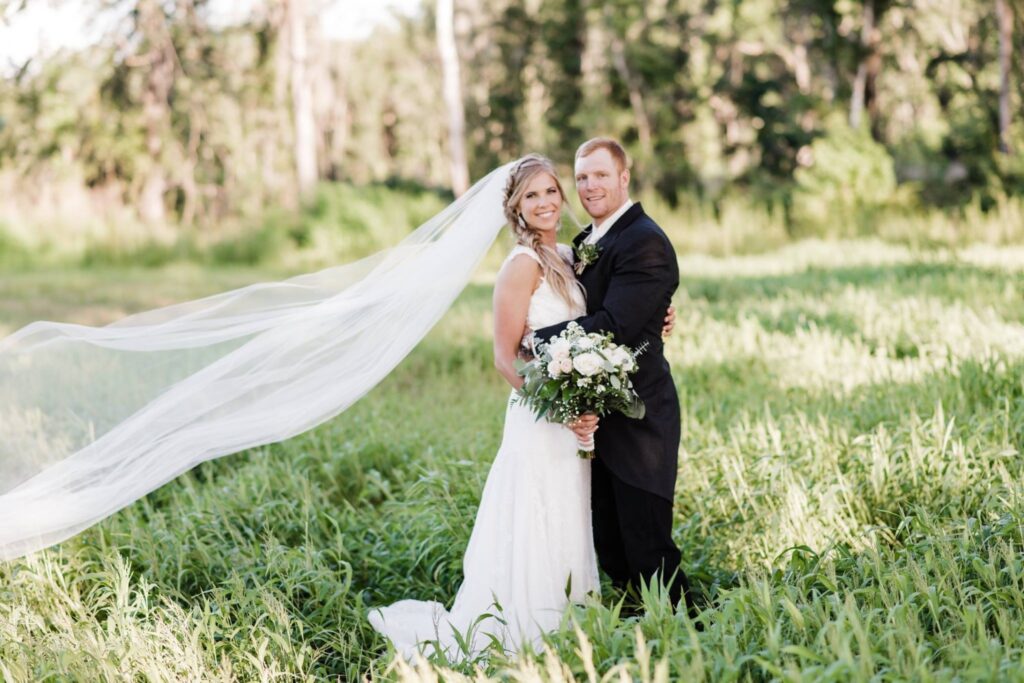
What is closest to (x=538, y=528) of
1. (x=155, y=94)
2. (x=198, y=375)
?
(x=198, y=375)

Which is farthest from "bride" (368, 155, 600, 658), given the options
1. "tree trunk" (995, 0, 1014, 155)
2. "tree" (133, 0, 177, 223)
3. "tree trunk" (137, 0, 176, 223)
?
"tree trunk" (137, 0, 176, 223)

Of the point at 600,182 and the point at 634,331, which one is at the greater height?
the point at 600,182

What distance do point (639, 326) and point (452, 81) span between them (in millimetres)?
17959

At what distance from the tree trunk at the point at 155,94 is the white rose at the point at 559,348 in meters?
19.1

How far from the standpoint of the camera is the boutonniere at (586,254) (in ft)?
13.3

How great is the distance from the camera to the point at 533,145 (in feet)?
93.6

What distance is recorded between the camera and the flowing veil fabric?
15.4 ft

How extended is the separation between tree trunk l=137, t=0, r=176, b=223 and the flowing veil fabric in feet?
56.4

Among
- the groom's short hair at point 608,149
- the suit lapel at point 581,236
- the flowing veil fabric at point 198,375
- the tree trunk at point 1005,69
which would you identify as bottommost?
the flowing veil fabric at point 198,375

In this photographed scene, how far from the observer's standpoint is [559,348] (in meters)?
3.67

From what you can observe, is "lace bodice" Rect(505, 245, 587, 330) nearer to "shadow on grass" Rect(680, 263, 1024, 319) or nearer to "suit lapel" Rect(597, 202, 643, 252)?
"suit lapel" Rect(597, 202, 643, 252)

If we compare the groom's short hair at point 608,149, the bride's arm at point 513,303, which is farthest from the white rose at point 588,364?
the groom's short hair at point 608,149

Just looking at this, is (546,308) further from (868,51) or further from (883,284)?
(868,51)

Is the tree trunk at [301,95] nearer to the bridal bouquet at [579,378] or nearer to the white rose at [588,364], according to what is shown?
the bridal bouquet at [579,378]
